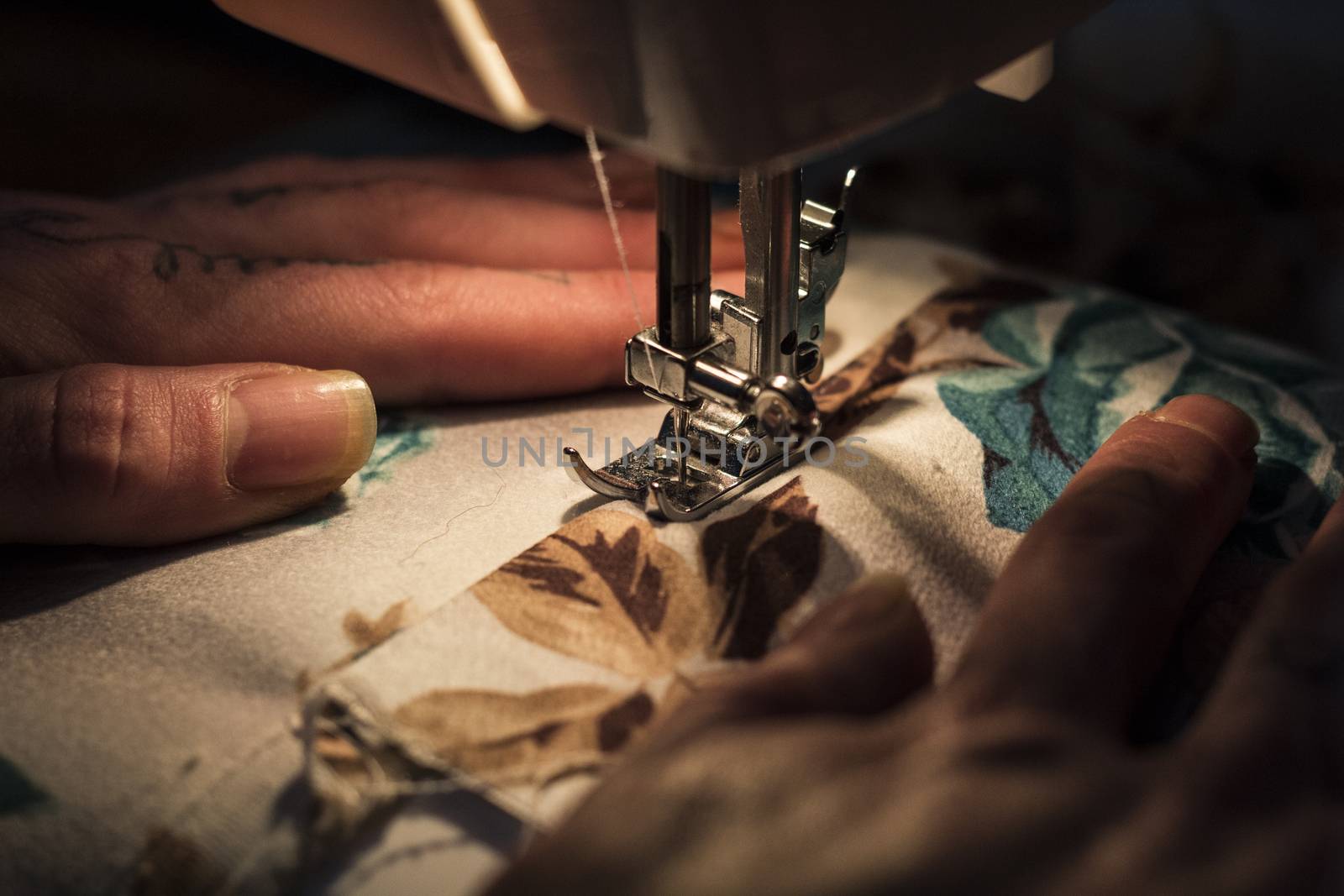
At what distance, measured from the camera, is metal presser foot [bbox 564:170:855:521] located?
529 mm

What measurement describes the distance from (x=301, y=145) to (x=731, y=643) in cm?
114

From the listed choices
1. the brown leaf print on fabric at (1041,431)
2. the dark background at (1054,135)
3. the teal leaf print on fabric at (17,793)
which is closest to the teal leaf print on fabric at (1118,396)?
the brown leaf print on fabric at (1041,431)

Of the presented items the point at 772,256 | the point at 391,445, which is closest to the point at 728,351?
the point at 772,256

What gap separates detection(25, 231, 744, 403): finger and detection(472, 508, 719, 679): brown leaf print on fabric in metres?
0.23

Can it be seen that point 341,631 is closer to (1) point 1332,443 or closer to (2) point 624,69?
(2) point 624,69

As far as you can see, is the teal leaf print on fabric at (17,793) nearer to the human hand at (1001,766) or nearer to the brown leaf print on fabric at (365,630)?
the brown leaf print on fabric at (365,630)

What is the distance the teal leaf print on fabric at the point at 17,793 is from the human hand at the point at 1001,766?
23cm

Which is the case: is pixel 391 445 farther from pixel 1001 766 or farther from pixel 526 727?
pixel 1001 766

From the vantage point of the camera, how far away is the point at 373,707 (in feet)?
1.52

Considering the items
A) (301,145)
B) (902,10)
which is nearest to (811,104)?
(902,10)

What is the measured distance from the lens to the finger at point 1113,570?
43 cm

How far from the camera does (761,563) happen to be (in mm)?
546

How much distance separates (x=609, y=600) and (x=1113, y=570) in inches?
9.4

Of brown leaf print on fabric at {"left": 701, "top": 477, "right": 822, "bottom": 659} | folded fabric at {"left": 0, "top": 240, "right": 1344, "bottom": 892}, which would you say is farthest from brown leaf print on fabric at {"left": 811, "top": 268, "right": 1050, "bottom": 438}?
brown leaf print on fabric at {"left": 701, "top": 477, "right": 822, "bottom": 659}
